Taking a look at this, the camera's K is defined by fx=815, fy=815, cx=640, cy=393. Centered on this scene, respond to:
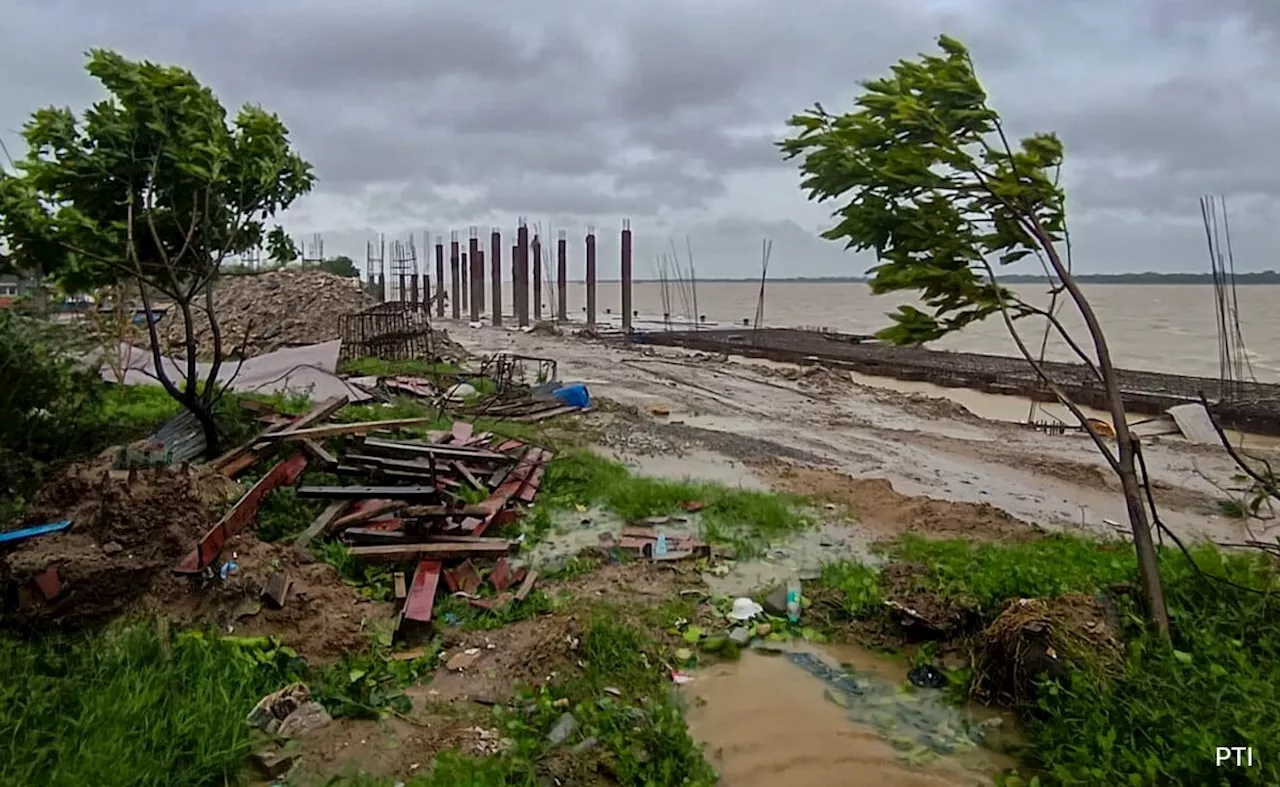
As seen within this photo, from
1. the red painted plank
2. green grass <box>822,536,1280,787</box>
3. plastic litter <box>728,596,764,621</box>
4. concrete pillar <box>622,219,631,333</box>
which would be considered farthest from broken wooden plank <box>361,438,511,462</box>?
concrete pillar <box>622,219,631,333</box>

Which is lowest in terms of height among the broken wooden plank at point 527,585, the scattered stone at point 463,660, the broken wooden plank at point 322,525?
the scattered stone at point 463,660

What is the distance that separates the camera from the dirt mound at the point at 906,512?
7.86 meters

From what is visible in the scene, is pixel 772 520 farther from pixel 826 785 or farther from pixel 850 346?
pixel 850 346

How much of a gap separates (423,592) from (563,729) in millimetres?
1889

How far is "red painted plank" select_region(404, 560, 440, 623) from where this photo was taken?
5195 millimetres

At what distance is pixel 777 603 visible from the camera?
226 inches

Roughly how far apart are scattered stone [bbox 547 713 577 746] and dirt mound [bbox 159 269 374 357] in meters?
19.2

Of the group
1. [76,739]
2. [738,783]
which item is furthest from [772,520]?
[76,739]

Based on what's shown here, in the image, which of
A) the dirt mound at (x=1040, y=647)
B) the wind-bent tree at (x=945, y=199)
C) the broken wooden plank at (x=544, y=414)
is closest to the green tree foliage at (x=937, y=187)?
the wind-bent tree at (x=945, y=199)

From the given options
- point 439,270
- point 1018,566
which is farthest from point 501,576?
point 439,270

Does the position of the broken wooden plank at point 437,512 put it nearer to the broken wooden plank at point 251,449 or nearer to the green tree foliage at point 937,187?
the broken wooden plank at point 251,449

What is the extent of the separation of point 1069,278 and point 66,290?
8.91 m

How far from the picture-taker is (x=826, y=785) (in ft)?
12.7

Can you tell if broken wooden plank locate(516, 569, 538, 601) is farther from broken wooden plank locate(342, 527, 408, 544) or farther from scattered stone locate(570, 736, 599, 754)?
scattered stone locate(570, 736, 599, 754)
